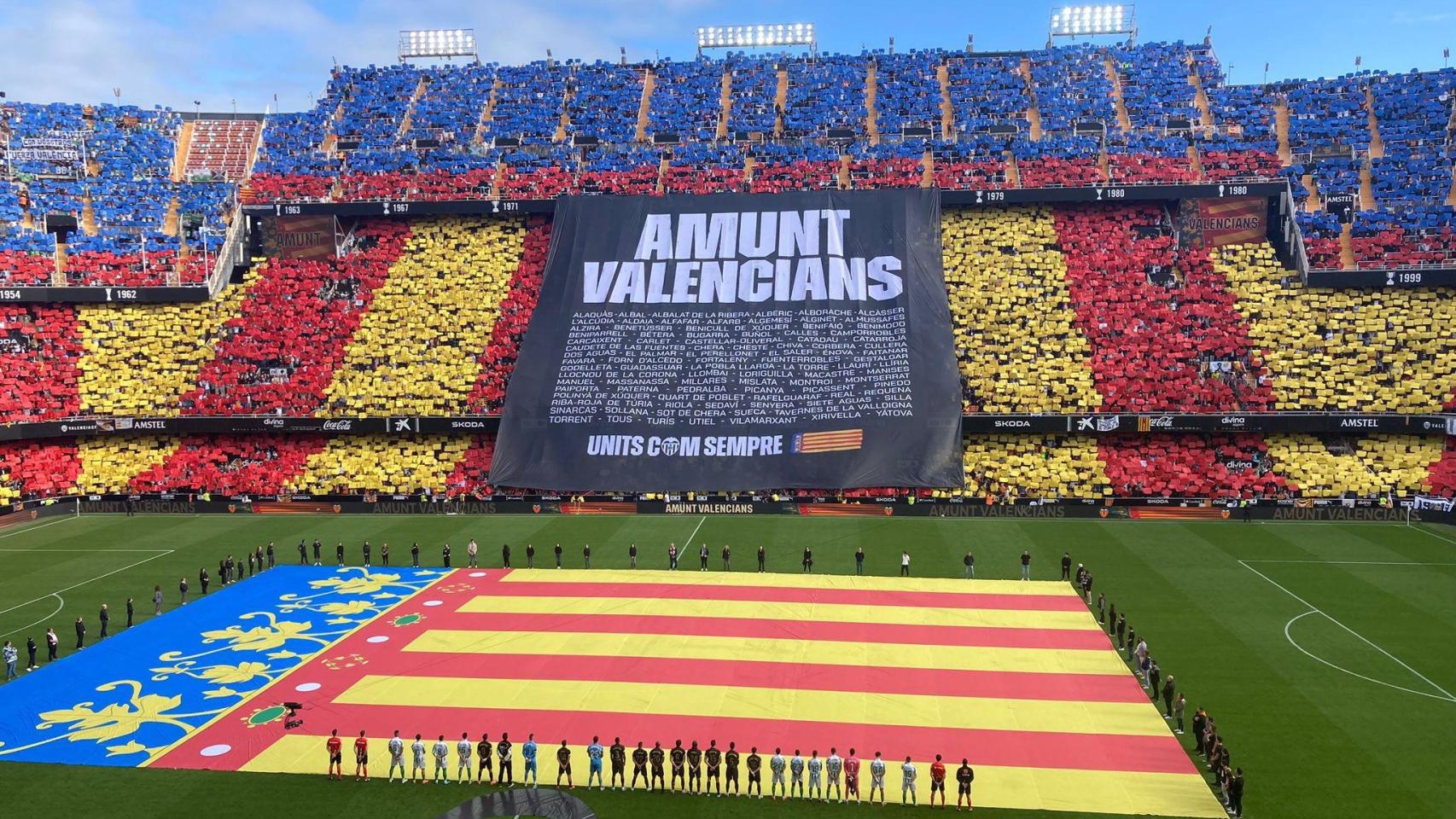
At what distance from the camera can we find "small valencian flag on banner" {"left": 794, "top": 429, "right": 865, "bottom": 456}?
44531mm

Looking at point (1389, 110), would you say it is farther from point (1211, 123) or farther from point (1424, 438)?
point (1424, 438)

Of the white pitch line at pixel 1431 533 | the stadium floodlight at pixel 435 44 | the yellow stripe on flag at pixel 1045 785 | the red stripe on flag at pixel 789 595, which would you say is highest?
the stadium floodlight at pixel 435 44

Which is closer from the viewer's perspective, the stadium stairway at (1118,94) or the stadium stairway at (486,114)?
the stadium stairway at (1118,94)

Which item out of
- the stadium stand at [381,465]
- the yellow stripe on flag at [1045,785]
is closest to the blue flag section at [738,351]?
the stadium stand at [381,465]

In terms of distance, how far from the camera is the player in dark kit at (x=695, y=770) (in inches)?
747

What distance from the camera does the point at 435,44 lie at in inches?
2940

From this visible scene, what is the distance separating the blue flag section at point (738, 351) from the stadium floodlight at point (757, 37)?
26.9m

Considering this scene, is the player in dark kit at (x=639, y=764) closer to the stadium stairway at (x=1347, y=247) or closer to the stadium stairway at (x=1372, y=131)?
the stadium stairway at (x=1347, y=247)

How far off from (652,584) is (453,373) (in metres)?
21.5

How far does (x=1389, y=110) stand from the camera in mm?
55938

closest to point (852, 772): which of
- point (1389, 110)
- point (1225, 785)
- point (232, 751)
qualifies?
point (1225, 785)

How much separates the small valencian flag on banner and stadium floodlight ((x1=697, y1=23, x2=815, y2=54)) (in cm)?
3952

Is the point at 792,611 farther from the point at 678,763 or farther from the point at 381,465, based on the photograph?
the point at 381,465

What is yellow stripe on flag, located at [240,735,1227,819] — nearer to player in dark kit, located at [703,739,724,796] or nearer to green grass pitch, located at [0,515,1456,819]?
green grass pitch, located at [0,515,1456,819]
